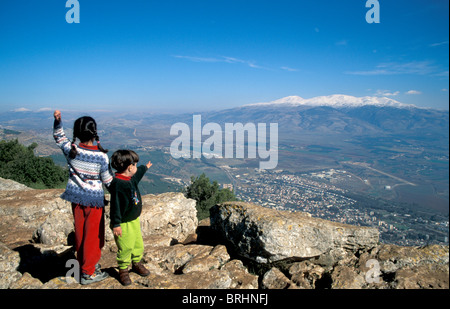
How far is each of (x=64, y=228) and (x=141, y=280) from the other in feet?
13.5

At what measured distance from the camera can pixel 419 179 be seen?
254 feet

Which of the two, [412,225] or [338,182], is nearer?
[412,225]

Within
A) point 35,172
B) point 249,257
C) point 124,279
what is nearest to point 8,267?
point 124,279

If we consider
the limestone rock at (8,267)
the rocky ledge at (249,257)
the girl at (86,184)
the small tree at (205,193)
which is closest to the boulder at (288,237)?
the rocky ledge at (249,257)

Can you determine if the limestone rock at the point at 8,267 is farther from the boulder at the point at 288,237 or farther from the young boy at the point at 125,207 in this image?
the boulder at the point at 288,237

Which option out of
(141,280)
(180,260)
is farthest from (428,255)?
(141,280)

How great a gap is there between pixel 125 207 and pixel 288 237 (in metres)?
3.94

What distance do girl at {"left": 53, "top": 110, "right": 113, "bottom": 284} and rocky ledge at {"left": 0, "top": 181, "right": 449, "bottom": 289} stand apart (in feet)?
1.82

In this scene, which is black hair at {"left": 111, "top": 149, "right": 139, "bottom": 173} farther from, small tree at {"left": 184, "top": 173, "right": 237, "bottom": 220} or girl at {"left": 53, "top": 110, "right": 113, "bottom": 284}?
small tree at {"left": 184, "top": 173, "right": 237, "bottom": 220}

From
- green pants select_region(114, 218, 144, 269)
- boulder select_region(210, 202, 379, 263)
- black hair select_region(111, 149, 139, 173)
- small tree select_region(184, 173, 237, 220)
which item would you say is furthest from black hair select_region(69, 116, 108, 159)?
small tree select_region(184, 173, 237, 220)

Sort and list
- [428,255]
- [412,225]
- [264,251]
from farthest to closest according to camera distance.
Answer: [412,225], [264,251], [428,255]

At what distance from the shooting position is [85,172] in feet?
13.1

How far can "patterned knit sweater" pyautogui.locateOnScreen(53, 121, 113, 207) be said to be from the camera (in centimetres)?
392
